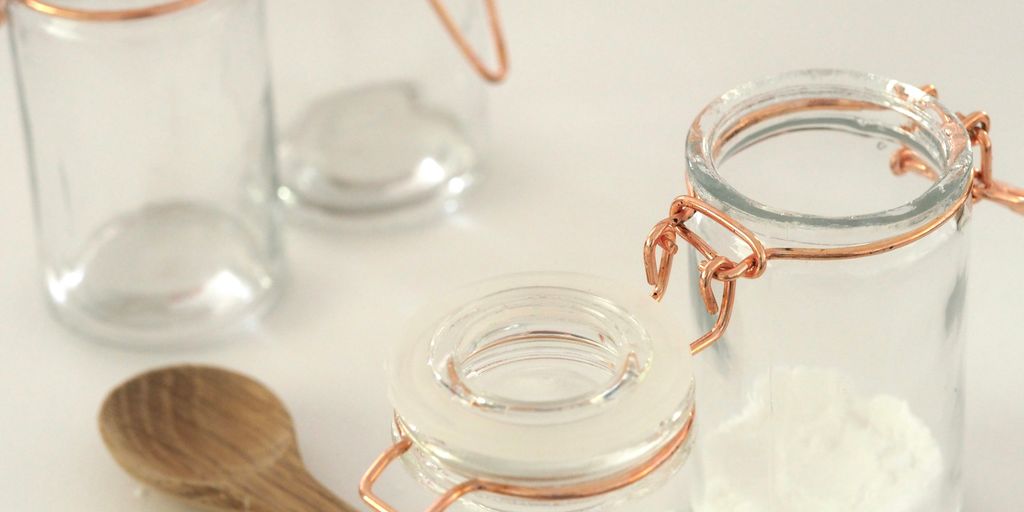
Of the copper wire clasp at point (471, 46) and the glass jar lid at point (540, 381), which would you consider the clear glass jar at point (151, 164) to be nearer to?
the copper wire clasp at point (471, 46)

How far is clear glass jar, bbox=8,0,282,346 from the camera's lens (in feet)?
2.41

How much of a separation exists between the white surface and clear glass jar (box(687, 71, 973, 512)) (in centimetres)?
12

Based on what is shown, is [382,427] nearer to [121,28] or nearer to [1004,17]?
[121,28]

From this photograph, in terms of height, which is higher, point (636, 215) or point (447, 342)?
point (447, 342)

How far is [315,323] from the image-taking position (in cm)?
77

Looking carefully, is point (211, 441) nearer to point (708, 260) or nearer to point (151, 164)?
point (151, 164)

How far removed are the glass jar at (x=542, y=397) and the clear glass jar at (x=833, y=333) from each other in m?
0.06

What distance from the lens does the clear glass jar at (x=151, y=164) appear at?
73 centimetres

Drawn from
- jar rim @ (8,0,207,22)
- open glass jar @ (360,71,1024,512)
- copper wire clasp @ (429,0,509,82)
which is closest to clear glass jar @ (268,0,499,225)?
copper wire clasp @ (429,0,509,82)

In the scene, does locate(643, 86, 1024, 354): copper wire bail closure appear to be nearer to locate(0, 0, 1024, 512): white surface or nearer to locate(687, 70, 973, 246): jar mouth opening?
locate(687, 70, 973, 246): jar mouth opening

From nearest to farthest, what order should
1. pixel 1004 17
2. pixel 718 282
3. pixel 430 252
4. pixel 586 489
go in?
pixel 586 489, pixel 718 282, pixel 430 252, pixel 1004 17

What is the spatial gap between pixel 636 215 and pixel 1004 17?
0.28 m

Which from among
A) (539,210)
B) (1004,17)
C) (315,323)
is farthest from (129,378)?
(1004,17)

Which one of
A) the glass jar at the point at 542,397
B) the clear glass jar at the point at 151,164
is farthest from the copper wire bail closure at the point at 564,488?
the clear glass jar at the point at 151,164
